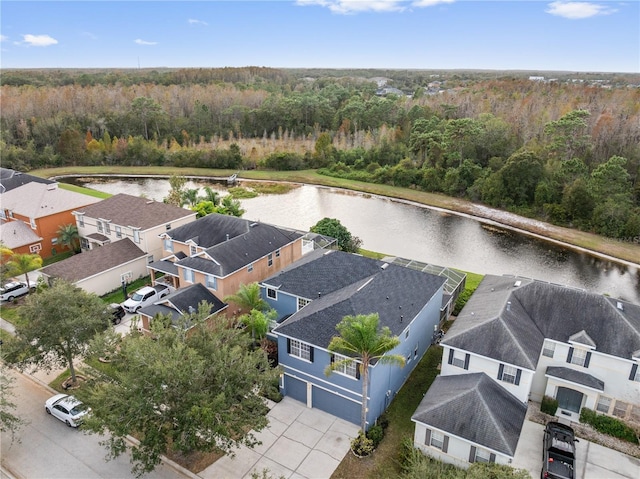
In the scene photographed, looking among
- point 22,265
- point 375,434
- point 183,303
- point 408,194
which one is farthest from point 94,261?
point 408,194

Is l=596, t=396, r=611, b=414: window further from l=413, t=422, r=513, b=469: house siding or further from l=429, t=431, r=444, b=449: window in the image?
l=429, t=431, r=444, b=449: window

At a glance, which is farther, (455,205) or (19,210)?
(455,205)

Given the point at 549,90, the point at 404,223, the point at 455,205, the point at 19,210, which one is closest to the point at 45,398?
the point at 19,210

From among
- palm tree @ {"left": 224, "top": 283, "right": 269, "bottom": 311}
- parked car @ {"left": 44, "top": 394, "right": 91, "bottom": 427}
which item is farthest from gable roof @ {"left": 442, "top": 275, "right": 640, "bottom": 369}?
parked car @ {"left": 44, "top": 394, "right": 91, "bottom": 427}

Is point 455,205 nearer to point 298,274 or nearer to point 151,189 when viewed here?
point 298,274

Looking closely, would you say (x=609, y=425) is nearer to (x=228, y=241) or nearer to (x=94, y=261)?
(x=228, y=241)

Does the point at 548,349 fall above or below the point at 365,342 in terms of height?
below

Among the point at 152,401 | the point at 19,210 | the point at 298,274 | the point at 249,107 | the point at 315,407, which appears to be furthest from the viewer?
the point at 249,107

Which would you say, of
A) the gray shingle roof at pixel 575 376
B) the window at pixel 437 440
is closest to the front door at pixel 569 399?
the gray shingle roof at pixel 575 376
